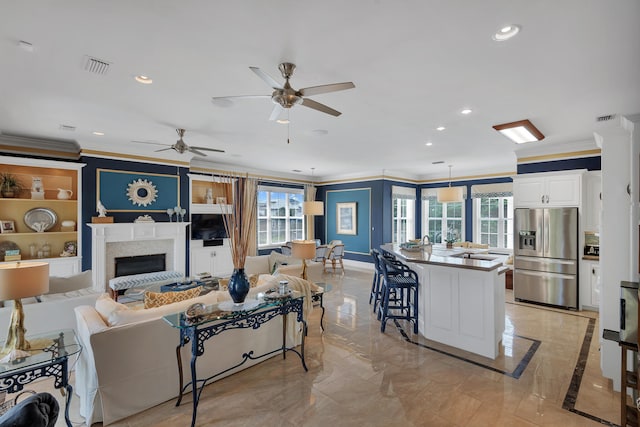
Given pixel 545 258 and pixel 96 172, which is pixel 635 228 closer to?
pixel 545 258

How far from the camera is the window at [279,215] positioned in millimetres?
8352

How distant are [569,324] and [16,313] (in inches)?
239

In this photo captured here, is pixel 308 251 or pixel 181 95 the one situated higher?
pixel 181 95

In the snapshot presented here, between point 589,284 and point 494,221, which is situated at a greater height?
point 494,221

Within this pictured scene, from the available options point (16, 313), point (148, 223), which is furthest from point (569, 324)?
point (148, 223)

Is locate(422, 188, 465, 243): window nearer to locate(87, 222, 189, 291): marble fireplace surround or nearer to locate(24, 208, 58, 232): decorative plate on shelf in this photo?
locate(87, 222, 189, 291): marble fireplace surround

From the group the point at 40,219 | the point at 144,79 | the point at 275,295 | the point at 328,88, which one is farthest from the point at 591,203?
the point at 40,219

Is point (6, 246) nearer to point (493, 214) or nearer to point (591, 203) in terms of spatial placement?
point (591, 203)

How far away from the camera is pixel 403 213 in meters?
8.86

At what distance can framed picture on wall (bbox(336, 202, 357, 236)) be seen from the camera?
342 inches

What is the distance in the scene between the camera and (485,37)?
6.44ft

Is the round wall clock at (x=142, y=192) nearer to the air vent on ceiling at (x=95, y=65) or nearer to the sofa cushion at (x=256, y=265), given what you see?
the sofa cushion at (x=256, y=265)

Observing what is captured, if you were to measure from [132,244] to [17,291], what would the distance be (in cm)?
400

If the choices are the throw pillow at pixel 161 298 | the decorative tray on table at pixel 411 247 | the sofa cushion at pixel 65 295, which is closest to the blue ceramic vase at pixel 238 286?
the throw pillow at pixel 161 298
